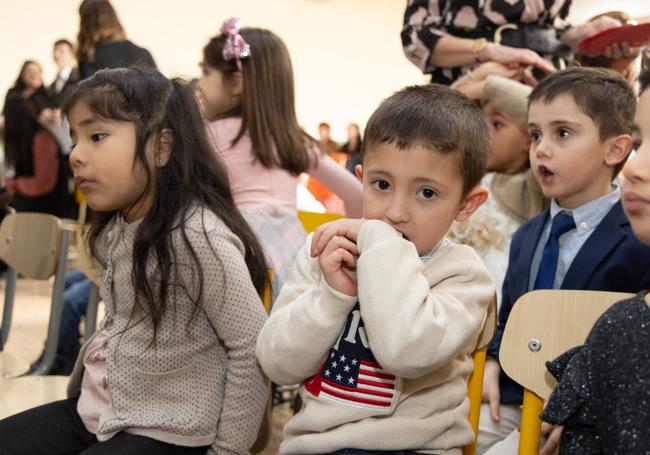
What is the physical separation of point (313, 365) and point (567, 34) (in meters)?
1.42

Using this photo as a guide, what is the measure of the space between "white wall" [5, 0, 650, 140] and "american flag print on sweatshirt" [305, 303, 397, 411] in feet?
24.3

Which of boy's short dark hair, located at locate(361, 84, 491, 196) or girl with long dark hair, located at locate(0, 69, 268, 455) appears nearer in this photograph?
boy's short dark hair, located at locate(361, 84, 491, 196)

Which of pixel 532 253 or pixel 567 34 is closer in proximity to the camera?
pixel 532 253

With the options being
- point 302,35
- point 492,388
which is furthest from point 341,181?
point 302,35

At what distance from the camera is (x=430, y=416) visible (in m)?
1.12

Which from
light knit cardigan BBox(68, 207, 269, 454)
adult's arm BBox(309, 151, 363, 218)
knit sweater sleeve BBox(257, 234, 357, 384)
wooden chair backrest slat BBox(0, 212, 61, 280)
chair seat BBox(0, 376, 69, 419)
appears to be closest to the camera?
knit sweater sleeve BBox(257, 234, 357, 384)

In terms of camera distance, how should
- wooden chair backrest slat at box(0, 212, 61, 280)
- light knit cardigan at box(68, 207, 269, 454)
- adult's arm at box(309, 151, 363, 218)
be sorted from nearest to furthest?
1. light knit cardigan at box(68, 207, 269, 454)
2. wooden chair backrest slat at box(0, 212, 61, 280)
3. adult's arm at box(309, 151, 363, 218)

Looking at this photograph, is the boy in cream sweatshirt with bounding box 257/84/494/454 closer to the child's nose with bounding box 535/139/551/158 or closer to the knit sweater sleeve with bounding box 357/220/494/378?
the knit sweater sleeve with bounding box 357/220/494/378

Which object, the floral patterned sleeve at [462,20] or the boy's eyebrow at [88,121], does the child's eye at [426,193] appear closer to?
the boy's eyebrow at [88,121]

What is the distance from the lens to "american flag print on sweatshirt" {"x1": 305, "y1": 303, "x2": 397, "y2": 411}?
1.10 m

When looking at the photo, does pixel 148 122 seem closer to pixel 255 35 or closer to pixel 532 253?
pixel 532 253

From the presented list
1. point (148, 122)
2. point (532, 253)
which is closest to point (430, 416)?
point (532, 253)

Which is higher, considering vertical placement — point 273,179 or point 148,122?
point 148,122

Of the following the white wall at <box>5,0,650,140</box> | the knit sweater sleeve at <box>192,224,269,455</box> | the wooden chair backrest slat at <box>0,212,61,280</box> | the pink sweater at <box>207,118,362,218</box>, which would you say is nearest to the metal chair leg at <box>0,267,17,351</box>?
the wooden chair backrest slat at <box>0,212,61,280</box>
